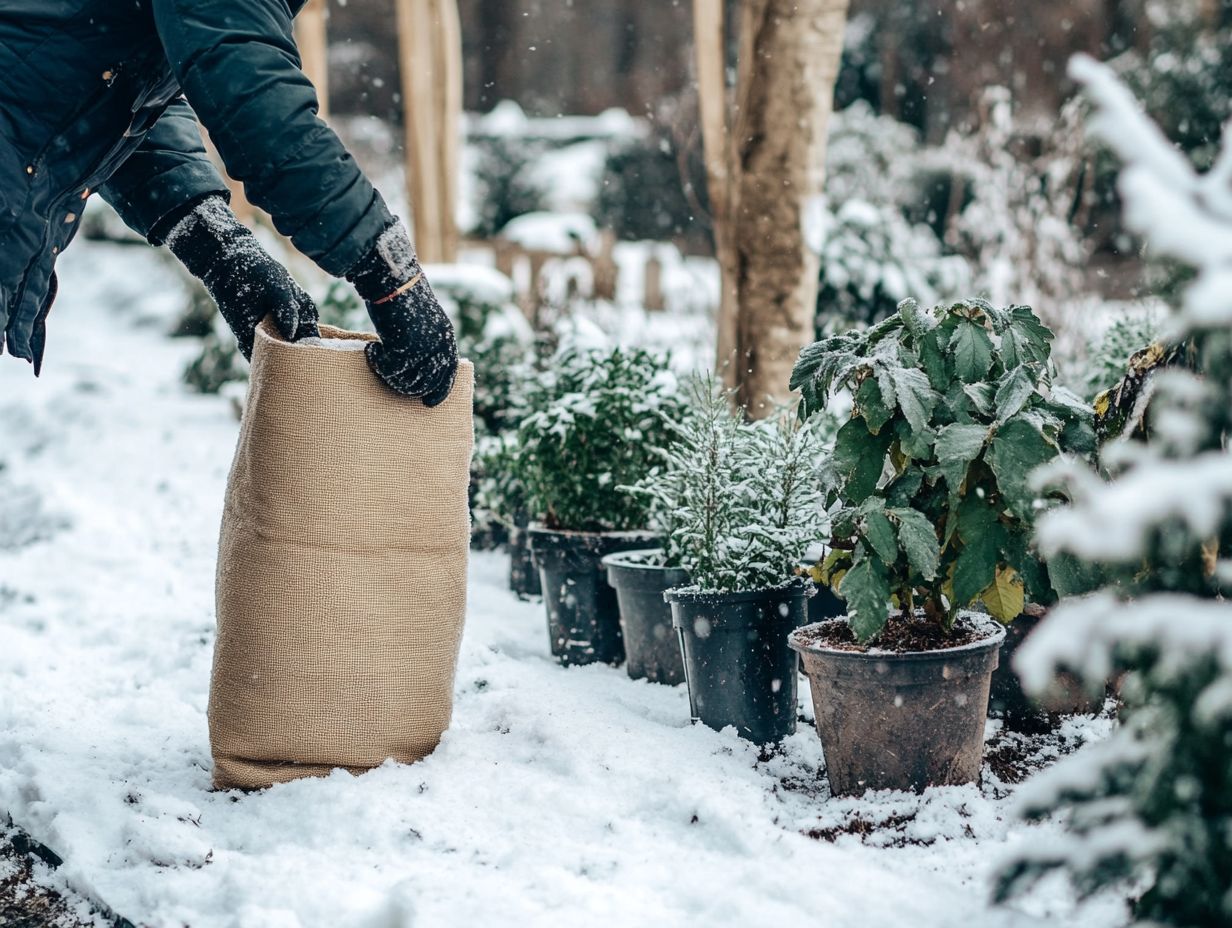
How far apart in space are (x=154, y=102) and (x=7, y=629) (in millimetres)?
1962

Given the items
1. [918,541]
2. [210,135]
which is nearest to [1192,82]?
[918,541]

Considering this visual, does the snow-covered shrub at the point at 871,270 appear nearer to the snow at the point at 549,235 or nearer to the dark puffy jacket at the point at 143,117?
the dark puffy jacket at the point at 143,117

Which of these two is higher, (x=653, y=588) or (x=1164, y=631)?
(x=1164, y=631)

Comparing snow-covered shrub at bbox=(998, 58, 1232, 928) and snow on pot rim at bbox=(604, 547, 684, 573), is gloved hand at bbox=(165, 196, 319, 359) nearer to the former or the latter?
snow on pot rim at bbox=(604, 547, 684, 573)

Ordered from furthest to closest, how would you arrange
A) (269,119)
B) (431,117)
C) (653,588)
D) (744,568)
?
(431,117), (653,588), (744,568), (269,119)

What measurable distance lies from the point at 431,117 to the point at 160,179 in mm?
6076

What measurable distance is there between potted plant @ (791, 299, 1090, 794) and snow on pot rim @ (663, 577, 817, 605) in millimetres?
211

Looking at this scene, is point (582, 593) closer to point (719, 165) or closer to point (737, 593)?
point (737, 593)

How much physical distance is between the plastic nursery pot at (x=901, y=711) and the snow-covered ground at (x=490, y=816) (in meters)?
0.06

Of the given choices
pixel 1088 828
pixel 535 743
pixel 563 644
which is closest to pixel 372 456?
pixel 535 743

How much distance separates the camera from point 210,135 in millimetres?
2080

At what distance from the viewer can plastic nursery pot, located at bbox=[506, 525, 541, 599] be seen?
162 inches

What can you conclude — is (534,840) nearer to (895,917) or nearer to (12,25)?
(895,917)

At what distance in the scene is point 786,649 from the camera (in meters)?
2.69
